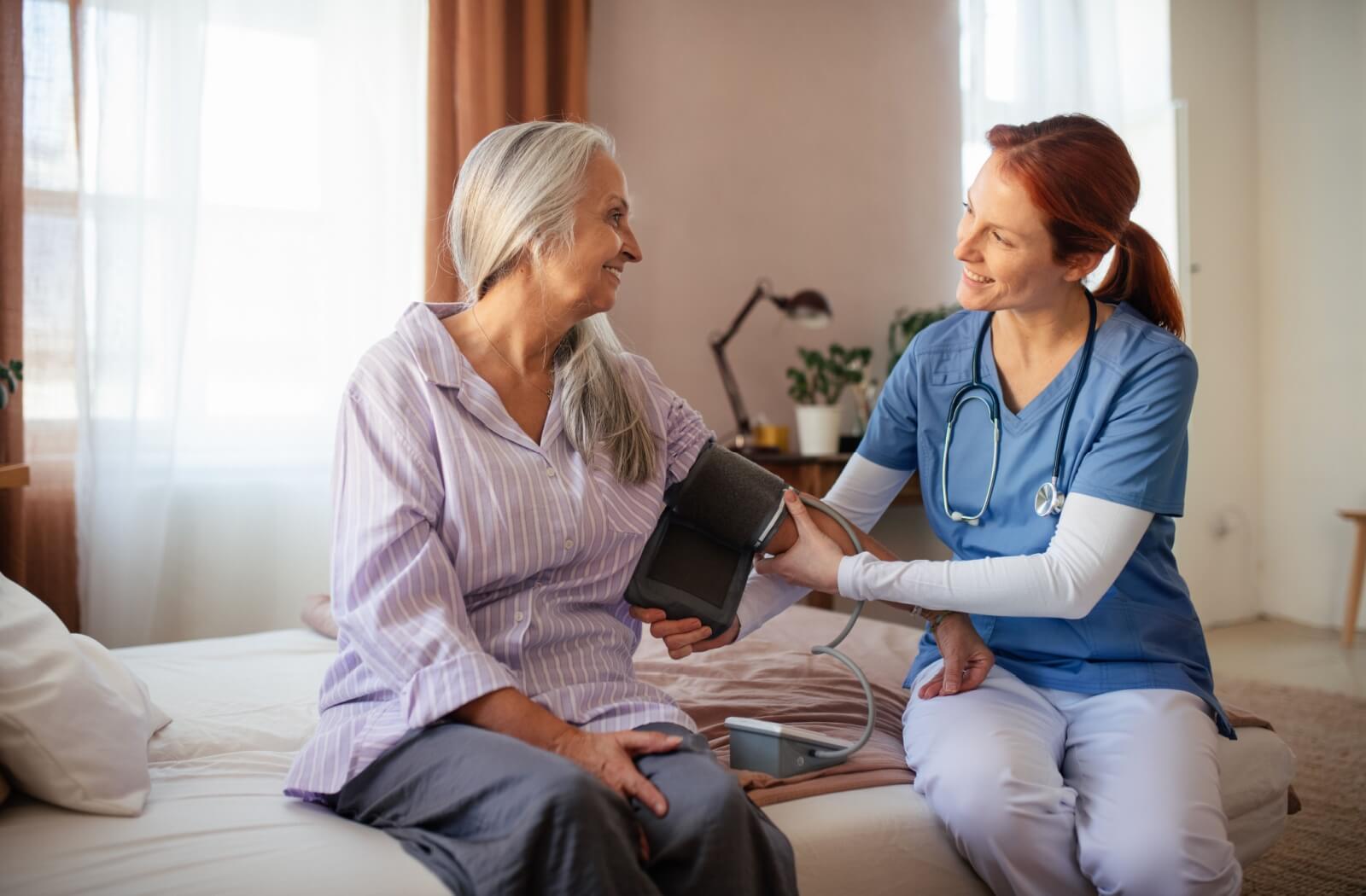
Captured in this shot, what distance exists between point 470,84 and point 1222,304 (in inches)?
128

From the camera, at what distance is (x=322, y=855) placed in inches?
41.6

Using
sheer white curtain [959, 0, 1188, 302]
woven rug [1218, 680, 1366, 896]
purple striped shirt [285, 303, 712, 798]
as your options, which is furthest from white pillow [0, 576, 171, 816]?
sheer white curtain [959, 0, 1188, 302]

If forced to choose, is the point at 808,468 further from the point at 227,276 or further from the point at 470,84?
the point at 227,276

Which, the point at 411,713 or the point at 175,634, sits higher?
the point at 411,713

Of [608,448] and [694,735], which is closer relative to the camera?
[694,735]

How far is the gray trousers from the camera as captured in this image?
960 mm

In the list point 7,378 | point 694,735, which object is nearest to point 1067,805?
point 694,735

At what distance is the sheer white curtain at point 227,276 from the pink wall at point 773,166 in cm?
81

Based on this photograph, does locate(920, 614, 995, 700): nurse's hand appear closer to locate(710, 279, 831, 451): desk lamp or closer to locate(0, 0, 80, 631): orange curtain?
locate(710, 279, 831, 451): desk lamp

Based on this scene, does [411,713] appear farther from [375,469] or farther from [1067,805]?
[1067,805]

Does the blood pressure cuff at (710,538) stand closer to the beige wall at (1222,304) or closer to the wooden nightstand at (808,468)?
the wooden nightstand at (808,468)

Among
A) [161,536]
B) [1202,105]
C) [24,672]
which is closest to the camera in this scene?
[24,672]

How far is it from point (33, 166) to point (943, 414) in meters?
2.22

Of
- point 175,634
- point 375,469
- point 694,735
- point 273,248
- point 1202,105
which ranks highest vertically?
point 1202,105
